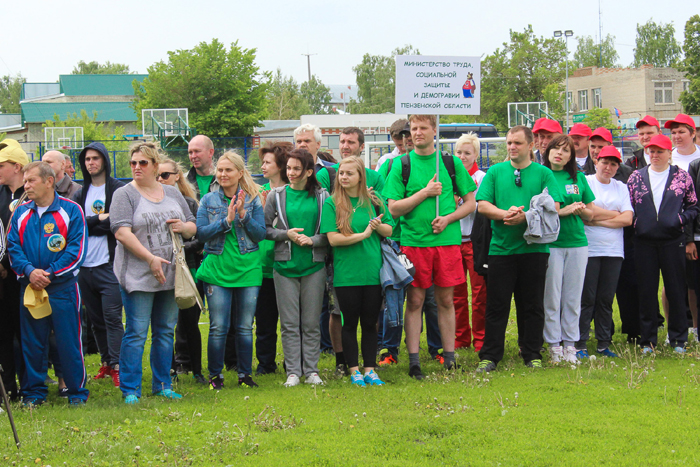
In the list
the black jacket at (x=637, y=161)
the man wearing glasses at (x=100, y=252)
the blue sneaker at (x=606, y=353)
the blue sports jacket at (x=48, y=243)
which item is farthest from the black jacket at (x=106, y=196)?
the black jacket at (x=637, y=161)

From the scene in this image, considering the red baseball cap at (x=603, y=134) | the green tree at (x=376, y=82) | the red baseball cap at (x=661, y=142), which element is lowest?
the red baseball cap at (x=661, y=142)

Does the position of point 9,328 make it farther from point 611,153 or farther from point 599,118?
point 599,118

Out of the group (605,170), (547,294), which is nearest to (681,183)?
(605,170)

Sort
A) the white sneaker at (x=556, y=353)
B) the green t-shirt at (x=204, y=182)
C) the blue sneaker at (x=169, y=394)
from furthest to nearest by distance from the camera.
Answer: the green t-shirt at (x=204, y=182) < the white sneaker at (x=556, y=353) < the blue sneaker at (x=169, y=394)

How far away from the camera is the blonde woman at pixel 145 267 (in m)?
5.59

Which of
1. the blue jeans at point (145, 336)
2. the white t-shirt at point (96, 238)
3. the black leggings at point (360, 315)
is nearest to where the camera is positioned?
the blue jeans at point (145, 336)

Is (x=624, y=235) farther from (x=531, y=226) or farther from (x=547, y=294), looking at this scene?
(x=531, y=226)

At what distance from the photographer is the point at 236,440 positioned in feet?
14.8

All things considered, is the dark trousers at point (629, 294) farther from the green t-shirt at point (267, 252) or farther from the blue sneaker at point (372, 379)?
the green t-shirt at point (267, 252)

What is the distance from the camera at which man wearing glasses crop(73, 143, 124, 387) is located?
21.4 feet

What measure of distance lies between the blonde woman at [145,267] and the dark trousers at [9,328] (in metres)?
1.05

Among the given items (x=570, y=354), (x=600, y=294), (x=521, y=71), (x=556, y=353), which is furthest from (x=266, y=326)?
(x=521, y=71)

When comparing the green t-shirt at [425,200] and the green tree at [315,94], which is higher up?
the green tree at [315,94]

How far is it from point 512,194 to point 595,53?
92594 mm
